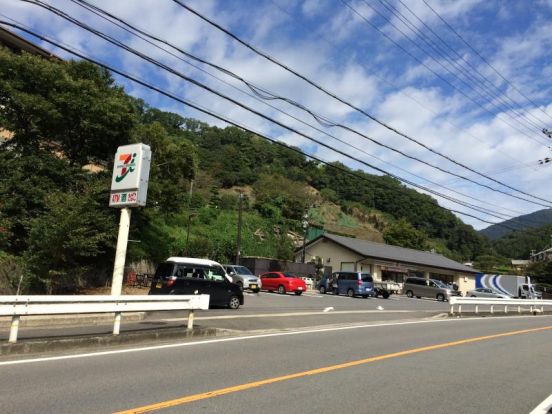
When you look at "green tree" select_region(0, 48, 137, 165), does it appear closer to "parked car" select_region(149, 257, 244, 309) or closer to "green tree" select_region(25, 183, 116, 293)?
"green tree" select_region(25, 183, 116, 293)

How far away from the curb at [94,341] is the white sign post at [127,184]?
437 cm

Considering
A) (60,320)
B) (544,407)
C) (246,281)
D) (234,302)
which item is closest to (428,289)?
(246,281)

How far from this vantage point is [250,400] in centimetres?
618

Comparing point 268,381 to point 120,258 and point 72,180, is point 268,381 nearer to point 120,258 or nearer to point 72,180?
point 120,258

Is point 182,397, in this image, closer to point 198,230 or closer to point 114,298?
point 114,298

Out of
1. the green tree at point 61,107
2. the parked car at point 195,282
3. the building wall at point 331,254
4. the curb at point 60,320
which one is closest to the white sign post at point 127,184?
the curb at point 60,320

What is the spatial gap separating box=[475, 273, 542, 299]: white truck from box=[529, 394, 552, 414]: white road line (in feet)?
178

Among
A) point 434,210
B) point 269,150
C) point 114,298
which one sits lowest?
point 114,298

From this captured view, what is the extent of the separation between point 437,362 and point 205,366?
446 centimetres

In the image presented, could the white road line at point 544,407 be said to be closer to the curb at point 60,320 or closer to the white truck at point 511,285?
the curb at point 60,320

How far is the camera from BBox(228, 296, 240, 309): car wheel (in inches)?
793

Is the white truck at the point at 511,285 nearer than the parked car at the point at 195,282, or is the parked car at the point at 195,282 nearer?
the parked car at the point at 195,282

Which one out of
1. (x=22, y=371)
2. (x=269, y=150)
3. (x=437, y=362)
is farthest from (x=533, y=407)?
(x=269, y=150)

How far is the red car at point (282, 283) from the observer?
3334 cm
